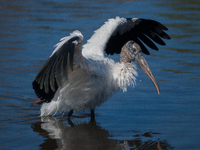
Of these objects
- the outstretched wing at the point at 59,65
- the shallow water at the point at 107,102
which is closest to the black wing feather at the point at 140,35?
the shallow water at the point at 107,102

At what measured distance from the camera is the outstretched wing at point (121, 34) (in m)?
6.54

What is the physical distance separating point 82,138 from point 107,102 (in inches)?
63.0

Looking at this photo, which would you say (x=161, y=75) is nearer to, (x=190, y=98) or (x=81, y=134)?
(x=190, y=98)

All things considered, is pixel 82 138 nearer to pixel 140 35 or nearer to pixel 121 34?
A: pixel 121 34

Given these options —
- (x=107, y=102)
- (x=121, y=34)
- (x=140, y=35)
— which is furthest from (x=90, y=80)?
(x=140, y=35)

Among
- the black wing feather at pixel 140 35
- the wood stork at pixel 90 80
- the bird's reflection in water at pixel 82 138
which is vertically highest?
the black wing feather at pixel 140 35

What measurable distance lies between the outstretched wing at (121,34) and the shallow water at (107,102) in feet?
2.97

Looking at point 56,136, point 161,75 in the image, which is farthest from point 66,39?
point 161,75

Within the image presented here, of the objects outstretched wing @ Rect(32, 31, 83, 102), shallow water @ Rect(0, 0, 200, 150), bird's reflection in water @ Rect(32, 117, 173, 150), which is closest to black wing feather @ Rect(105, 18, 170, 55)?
shallow water @ Rect(0, 0, 200, 150)

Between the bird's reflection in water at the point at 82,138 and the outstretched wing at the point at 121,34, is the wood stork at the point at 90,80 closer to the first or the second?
the outstretched wing at the point at 121,34

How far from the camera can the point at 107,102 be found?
6812 millimetres

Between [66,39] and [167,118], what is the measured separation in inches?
76.2

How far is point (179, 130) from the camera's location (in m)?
5.57

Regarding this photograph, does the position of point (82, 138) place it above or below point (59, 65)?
below
